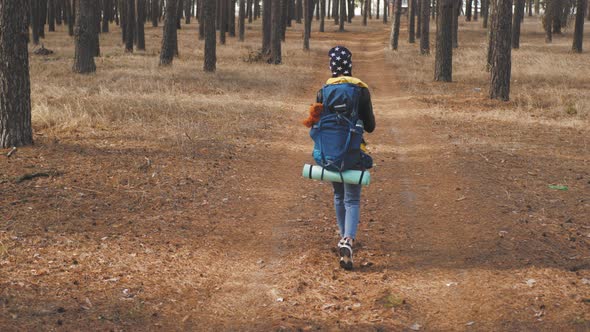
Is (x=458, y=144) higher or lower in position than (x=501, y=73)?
lower

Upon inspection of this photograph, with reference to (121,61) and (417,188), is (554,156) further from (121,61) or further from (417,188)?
(121,61)

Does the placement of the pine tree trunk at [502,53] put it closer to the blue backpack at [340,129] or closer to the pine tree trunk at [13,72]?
the pine tree trunk at [13,72]

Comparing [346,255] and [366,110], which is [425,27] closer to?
[366,110]

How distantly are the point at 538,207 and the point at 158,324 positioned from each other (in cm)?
515

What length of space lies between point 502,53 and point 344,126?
13.4 m

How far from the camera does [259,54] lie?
3070 centimetres

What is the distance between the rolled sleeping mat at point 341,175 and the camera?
20.2 feet

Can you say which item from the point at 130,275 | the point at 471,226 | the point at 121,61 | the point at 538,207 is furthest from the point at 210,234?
the point at 121,61

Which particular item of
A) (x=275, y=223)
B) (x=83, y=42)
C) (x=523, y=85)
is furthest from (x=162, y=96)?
(x=523, y=85)

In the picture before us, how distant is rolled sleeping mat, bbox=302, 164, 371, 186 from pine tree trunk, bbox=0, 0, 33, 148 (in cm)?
590

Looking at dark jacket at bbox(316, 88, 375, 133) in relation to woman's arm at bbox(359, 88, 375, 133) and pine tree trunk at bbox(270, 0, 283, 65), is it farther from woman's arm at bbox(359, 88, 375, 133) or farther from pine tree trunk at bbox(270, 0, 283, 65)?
pine tree trunk at bbox(270, 0, 283, 65)

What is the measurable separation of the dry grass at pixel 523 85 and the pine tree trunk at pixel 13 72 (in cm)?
1020

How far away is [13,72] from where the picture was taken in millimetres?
10250

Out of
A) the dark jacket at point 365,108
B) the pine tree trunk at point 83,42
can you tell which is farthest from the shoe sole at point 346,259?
the pine tree trunk at point 83,42
